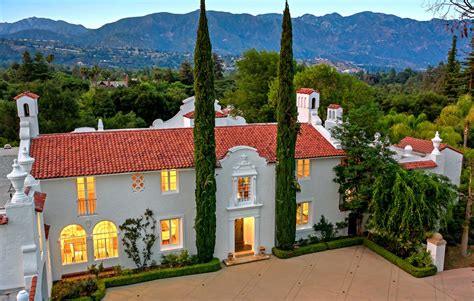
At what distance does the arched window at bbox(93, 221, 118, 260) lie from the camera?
20750 millimetres

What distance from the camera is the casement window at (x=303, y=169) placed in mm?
24781

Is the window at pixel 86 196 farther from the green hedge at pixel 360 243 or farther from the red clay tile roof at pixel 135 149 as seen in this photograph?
the green hedge at pixel 360 243

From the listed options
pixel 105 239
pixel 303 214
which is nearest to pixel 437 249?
pixel 303 214

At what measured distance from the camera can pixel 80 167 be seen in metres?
19.8

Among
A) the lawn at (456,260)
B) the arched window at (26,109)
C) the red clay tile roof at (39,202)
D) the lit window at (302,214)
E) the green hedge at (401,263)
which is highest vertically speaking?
the arched window at (26,109)

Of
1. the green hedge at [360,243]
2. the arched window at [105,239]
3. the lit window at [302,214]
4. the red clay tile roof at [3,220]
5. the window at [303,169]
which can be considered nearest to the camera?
the red clay tile roof at [3,220]

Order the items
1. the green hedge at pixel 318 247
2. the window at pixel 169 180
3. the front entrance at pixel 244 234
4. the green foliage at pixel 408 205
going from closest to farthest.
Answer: the window at pixel 169 180 → the green foliage at pixel 408 205 → the green hedge at pixel 318 247 → the front entrance at pixel 244 234

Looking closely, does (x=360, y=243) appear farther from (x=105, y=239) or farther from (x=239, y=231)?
(x=105, y=239)

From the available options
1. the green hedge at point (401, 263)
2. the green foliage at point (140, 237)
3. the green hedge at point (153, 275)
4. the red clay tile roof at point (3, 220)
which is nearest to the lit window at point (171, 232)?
the green foliage at point (140, 237)

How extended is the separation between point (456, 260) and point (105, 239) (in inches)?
813

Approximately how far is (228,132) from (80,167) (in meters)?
9.29

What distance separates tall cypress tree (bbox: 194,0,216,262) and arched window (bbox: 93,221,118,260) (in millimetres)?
4392

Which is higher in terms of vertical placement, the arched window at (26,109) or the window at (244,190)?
the arched window at (26,109)

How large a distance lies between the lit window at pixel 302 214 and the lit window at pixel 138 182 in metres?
9.98
